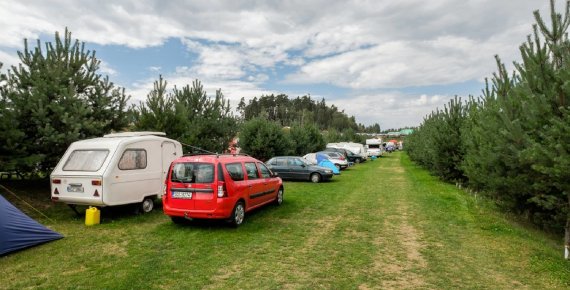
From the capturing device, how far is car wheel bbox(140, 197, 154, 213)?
10.3 meters

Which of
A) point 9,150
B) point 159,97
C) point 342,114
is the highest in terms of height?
point 342,114

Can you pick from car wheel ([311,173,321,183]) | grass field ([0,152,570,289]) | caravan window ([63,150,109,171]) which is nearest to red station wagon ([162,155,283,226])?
grass field ([0,152,570,289])

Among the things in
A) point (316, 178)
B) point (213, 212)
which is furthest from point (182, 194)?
point (316, 178)

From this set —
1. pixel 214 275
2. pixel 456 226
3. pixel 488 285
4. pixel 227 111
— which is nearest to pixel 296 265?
pixel 214 275

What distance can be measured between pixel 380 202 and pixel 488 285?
7057mm

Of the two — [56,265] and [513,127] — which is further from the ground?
[513,127]

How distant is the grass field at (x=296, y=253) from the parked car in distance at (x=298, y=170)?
860 centimetres

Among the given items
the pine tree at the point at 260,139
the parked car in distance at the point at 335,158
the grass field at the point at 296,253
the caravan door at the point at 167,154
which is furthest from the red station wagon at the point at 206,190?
the parked car in distance at the point at 335,158

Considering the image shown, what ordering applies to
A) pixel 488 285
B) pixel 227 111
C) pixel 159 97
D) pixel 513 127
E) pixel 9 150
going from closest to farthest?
1. pixel 488 285
2. pixel 513 127
3. pixel 9 150
4. pixel 159 97
5. pixel 227 111

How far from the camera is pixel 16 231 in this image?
6797 mm

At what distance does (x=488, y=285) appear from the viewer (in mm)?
5309

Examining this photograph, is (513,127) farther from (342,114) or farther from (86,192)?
(342,114)

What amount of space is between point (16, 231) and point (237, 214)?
4.36 meters

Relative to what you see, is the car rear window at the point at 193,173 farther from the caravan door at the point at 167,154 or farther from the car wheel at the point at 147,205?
the caravan door at the point at 167,154
